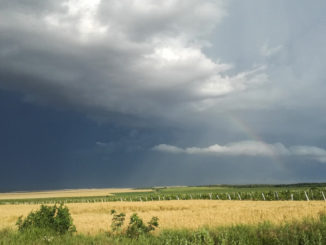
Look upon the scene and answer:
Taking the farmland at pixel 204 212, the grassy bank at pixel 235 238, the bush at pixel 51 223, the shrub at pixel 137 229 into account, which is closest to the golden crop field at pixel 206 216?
the farmland at pixel 204 212

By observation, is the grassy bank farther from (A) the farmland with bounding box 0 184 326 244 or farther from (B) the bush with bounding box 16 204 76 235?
(B) the bush with bounding box 16 204 76 235

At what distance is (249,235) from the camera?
14625 mm

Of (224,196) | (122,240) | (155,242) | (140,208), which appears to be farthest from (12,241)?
(224,196)

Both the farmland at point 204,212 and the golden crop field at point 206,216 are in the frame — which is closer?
the farmland at point 204,212

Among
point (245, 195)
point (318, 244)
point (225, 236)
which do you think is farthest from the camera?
point (245, 195)

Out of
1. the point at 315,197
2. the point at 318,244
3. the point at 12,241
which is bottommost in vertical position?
the point at 315,197

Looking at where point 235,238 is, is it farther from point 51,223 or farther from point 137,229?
point 51,223

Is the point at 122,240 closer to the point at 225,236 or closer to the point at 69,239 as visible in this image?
the point at 69,239

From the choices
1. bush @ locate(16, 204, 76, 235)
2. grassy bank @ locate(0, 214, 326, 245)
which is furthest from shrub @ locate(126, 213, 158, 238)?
bush @ locate(16, 204, 76, 235)

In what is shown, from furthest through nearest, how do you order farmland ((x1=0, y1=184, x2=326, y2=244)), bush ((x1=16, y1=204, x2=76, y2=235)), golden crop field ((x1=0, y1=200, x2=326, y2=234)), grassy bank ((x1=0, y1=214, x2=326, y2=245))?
golden crop field ((x1=0, y1=200, x2=326, y2=234)), farmland ((x1=0, y1=184, x2=326, y2=244)), bush ((x1=16, y1=204, x2=76, y2=235)), grassy bank ((x1=0, y1=214, x2=326, y2=245))

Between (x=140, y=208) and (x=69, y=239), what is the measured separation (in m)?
40.8

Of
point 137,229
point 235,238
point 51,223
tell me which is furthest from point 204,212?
point 235,238

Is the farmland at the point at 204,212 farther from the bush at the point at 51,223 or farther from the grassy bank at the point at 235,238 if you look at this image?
the grassy bank at the point at 235,238

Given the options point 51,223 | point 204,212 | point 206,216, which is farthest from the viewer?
point 204,212
